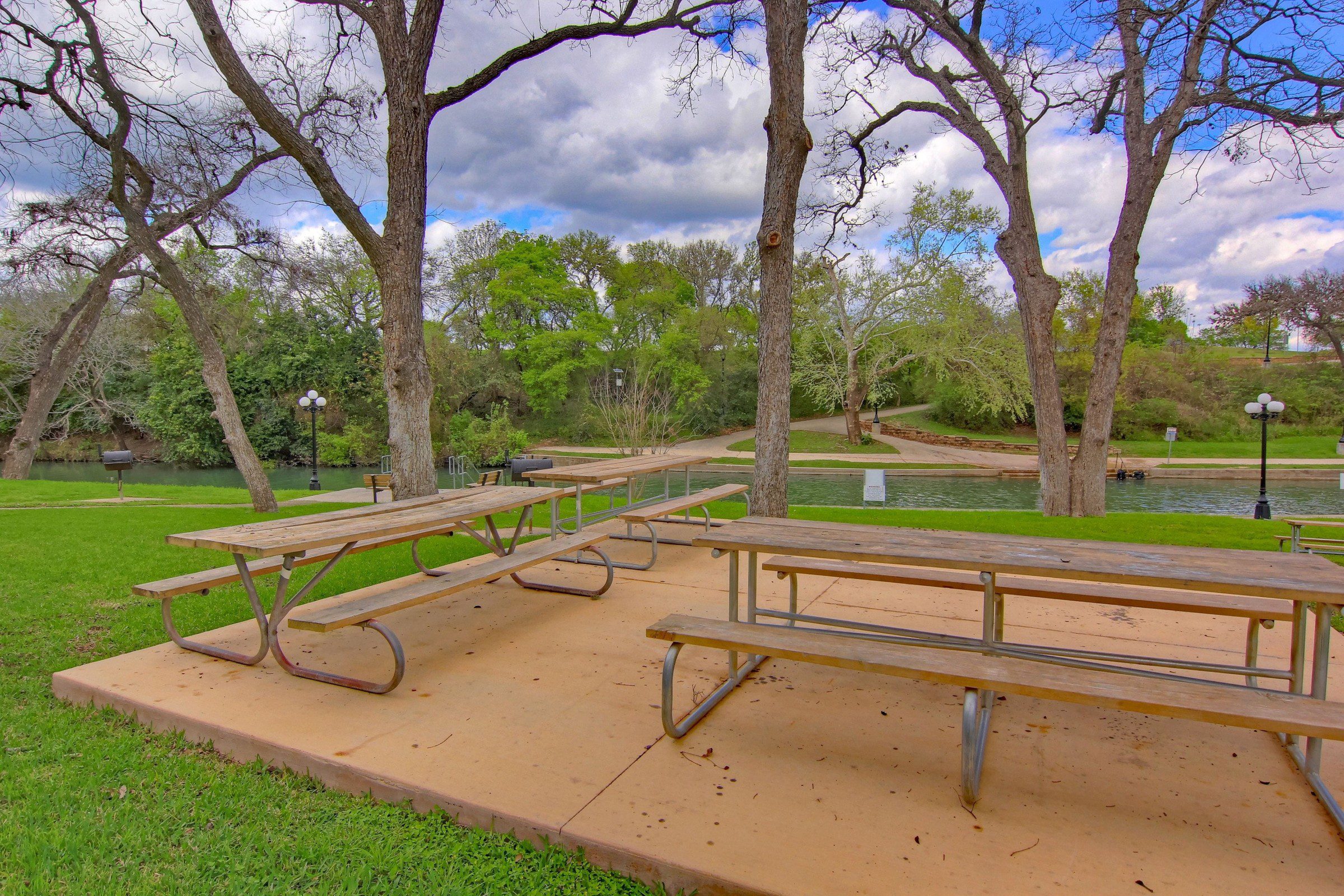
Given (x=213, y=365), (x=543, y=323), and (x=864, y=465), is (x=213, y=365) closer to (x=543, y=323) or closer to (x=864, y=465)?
(x=864, y=465)

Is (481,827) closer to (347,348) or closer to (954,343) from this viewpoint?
(954,343)

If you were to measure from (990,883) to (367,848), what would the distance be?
5.05 feet

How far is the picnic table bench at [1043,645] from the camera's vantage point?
170cm

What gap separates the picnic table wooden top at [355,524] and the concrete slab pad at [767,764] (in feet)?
1.94

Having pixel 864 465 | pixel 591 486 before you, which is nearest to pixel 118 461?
pixel 591 486

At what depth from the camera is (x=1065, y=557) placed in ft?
7.76

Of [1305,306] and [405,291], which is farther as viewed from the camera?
[1305,306]

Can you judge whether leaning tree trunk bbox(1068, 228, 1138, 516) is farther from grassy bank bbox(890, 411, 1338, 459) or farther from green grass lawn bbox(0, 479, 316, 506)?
grassy bank bbox(890, 411, 1338, 459)

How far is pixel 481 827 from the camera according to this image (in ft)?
5.90

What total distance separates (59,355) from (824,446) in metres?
20.2

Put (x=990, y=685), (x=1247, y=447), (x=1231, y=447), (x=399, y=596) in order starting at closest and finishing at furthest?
(x=990, y=685), (x=399, y=596), (x=1247, y=447), (x=1231, y=447)

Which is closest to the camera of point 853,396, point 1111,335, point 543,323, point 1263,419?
point 1111,335

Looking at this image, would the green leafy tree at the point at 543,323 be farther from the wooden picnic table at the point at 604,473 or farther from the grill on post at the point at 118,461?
the wooden picnic table at the point at 604,473

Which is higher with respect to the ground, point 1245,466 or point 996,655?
point 996,655
